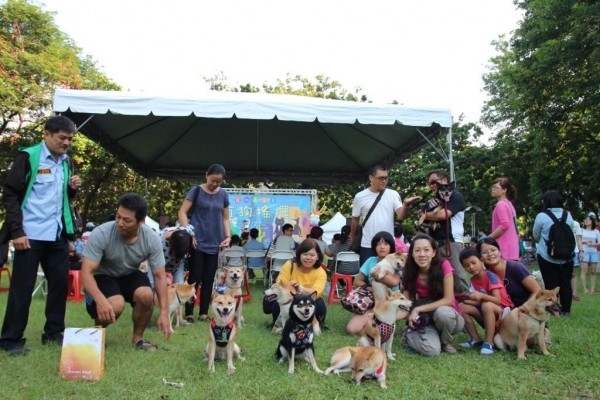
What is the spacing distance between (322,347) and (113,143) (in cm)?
766

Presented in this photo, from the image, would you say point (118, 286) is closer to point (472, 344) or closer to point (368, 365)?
point (368, 365)

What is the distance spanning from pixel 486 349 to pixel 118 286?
3.12 m

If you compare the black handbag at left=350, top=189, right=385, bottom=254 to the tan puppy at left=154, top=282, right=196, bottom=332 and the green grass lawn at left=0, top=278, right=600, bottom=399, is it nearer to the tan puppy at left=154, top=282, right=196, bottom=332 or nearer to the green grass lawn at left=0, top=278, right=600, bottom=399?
the green grass lawn at left=0, top=278, right=600, bottom=399

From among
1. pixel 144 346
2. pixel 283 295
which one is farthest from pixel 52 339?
pixel 283 295

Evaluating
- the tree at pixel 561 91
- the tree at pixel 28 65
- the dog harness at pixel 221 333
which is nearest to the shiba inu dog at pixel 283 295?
the dog harness at pixel 221 333

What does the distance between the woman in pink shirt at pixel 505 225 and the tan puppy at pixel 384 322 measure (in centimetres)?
199

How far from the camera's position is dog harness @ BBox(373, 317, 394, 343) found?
11.8 feet

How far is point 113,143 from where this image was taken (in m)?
9.96

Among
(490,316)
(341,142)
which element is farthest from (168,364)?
(341,142)

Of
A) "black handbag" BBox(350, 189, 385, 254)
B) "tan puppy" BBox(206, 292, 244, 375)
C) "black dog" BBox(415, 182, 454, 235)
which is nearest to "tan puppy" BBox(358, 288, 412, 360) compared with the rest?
"tan puppy" BBox(206, 292, 244, 375)

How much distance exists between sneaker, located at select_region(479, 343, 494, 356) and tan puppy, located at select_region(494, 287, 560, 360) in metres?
0.17

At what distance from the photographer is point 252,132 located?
11.1 m

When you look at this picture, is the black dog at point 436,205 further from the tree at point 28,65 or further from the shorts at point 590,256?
the tree at point 28,65

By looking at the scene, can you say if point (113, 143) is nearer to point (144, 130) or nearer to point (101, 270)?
point (144, 130)
